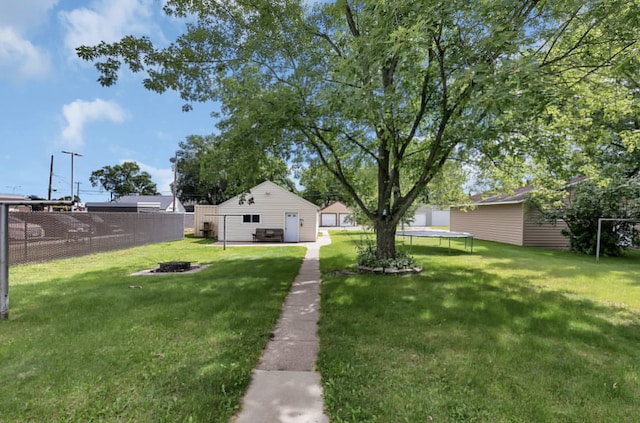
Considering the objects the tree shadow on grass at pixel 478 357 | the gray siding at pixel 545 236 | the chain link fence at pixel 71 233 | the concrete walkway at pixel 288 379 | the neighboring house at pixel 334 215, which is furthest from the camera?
the neighboring house at pixel 334 215

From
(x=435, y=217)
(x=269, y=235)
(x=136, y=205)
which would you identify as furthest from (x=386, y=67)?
(x=435, y=217)

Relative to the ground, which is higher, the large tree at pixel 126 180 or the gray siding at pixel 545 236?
the large tree at pixel 126 180

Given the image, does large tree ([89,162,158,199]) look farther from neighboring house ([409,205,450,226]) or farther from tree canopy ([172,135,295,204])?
tree canopy ([172,135,295,204])

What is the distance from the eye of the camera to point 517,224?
55.7 ft

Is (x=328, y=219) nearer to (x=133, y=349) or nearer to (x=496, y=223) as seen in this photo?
(x=496, y=223)

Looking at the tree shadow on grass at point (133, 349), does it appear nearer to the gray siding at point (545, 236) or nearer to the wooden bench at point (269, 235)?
the wooden bench at point (269, 235)

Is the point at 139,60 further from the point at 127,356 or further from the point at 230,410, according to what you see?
the point at 230,410

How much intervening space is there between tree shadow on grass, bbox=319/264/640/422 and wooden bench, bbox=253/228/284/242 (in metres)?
13.5

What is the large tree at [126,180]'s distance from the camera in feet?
210

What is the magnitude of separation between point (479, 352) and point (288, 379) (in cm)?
211

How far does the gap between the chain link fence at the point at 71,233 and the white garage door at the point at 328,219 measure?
90.9 feet

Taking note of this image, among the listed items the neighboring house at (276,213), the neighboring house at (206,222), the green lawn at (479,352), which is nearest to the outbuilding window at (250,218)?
the neighboring house at (276,213)

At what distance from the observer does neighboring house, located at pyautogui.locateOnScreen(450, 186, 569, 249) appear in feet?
52.8

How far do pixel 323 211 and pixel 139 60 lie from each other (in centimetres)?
3693
